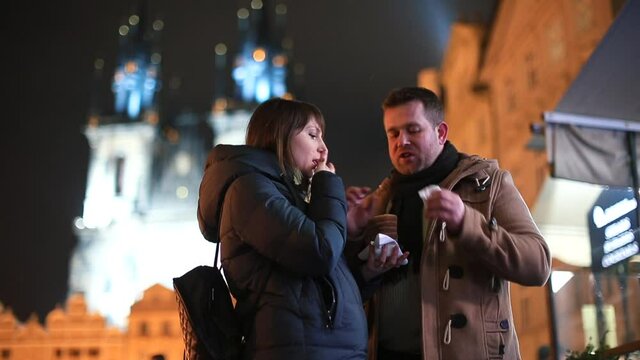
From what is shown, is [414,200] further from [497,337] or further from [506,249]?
[497,337]

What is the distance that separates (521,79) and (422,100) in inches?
757

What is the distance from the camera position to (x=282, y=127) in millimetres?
2895

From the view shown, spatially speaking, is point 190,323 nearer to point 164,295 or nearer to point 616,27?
point 616,27

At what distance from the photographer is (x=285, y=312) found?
2559 mm

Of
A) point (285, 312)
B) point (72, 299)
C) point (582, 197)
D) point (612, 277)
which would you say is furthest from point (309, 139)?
point (72, 299)

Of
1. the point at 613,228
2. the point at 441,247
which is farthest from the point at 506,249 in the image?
the point at 613,228

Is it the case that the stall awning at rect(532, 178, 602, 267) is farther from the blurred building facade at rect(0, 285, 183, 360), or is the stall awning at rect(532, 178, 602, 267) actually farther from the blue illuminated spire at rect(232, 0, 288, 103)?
the blue illuminated spire at rect(232, 0, 288, 103)

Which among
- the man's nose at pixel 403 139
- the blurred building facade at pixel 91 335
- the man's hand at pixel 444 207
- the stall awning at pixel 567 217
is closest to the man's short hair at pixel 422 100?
the man's nose at pixel 403 139

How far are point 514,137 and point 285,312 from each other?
816 inches

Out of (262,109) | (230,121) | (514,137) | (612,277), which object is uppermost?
→ (230,121)

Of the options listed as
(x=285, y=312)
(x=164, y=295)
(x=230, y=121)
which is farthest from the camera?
(x=230, y=121)

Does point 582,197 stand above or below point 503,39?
below

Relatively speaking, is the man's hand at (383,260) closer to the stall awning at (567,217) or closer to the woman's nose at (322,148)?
the woman's nose at (322,148)

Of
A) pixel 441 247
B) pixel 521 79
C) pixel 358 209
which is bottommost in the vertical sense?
pixel 441 247
